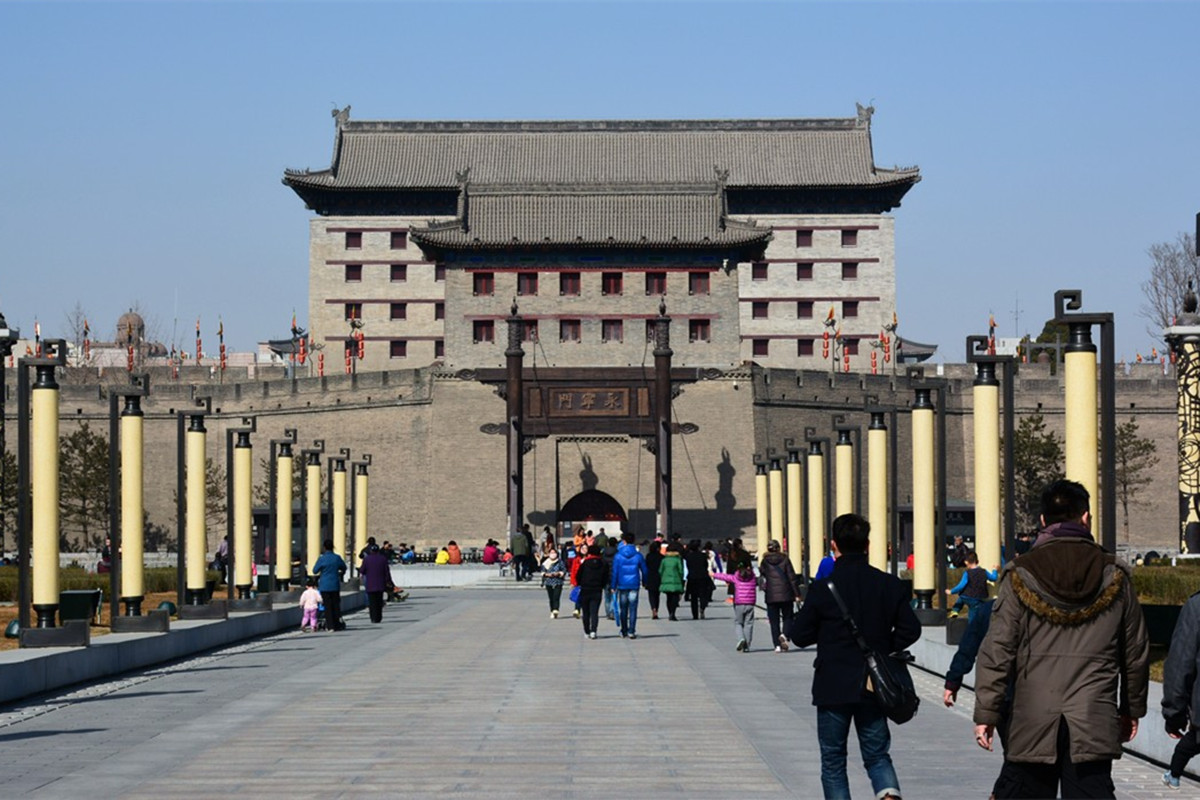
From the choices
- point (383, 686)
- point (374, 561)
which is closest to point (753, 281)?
point (374, 561)

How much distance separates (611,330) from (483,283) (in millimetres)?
3825

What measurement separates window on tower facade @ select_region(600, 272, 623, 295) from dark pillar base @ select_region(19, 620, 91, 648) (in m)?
41.4

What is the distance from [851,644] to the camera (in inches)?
298

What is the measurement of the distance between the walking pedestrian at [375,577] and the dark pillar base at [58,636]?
353 inches

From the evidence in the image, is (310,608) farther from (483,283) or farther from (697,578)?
(483,283)

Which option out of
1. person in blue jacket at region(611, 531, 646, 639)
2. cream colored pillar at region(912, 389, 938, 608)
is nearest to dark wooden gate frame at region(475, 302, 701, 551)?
person in blue jacket at region(611, 531, 646, 639)

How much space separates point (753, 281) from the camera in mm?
67625

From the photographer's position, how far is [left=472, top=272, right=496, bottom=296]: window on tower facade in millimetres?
56000

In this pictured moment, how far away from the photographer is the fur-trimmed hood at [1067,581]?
620cm

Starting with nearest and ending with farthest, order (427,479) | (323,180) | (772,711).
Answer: (772,711) → (427,479) → (323,180)

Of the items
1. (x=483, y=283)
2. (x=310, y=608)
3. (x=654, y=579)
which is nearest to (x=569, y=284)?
(x=483, y=283)

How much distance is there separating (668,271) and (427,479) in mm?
8813

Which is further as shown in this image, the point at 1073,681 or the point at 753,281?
the point at 753,281

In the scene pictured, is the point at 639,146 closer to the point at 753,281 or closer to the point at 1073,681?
the point at 753,281
